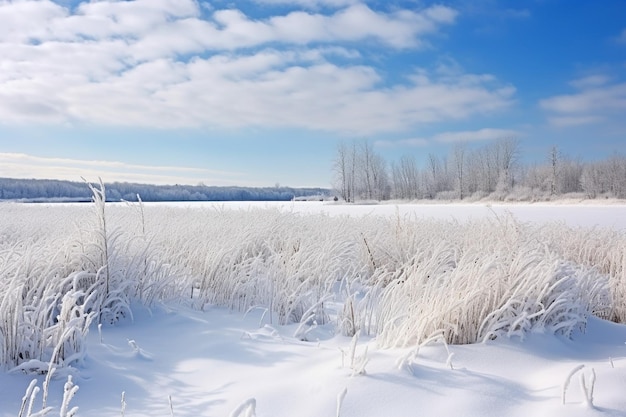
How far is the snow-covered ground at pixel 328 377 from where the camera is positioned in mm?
1845

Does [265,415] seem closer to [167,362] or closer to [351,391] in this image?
[351,391]

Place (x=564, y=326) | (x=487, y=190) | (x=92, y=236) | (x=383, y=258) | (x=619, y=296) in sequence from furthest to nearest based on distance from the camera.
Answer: (x=487, y=190) < (x=383, y=258) < (x=619, y=296) < (x=92, y=236) < (x=564, y=326)

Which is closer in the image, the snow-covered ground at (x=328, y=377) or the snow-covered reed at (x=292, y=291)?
the snow-covered ground at (x=328, y=377)

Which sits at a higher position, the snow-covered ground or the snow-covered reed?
the snow-covered reed

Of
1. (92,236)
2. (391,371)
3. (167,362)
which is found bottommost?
(167,362)

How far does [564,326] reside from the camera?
301cm

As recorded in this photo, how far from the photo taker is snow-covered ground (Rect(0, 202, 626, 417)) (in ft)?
6.05

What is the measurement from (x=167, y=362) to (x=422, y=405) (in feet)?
5.37

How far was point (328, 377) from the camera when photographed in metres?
2.09

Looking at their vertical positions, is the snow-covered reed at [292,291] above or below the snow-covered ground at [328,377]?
above

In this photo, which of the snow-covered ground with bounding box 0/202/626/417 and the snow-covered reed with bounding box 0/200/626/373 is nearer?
the snow-covered ground with bounding box 0/202/626/417

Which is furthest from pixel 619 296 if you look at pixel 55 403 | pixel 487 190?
pixel 487 190

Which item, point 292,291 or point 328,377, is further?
point 292,291

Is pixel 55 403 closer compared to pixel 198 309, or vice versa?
pixel 55 403
